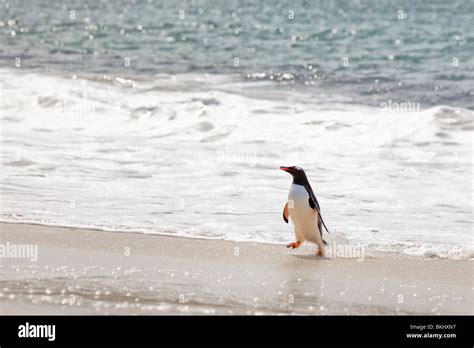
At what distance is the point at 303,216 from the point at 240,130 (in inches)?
245

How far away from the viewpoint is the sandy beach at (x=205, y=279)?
227 inches

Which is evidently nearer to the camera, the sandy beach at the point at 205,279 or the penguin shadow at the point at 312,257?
the sandy beach at the point at 205,279

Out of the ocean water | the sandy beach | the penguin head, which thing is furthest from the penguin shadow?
the penguin head

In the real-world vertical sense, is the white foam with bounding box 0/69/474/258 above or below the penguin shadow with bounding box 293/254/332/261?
above

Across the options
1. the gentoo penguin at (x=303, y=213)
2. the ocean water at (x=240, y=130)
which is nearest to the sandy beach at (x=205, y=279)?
the gentoo penguin at (x=303, y=213)

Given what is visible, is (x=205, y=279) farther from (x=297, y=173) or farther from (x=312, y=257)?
(x=297, y=173)

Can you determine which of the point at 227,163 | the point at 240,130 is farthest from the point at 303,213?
the point at 240,130

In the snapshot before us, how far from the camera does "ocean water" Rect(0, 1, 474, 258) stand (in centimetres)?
837

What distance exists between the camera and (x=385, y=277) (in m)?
6.54

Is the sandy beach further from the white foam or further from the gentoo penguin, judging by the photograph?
the white foam

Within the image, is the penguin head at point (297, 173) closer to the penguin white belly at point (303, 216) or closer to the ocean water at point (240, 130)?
the penguin white belly at point (303, 216)

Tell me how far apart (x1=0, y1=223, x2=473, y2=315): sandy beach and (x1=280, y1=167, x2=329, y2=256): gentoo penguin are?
13cm

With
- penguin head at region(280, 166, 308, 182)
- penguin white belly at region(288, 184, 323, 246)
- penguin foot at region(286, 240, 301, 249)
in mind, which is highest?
penguin head at region(280, 166, 308, 182)
